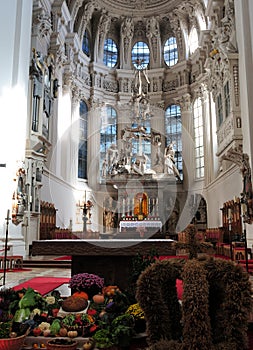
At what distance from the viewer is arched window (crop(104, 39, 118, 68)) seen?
903 inches

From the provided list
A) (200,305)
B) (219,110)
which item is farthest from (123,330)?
(219,110)

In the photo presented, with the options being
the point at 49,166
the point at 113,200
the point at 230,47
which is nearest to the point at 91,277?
the point at 230,47

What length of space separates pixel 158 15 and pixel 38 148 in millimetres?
14232

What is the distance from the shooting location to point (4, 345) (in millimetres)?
2725

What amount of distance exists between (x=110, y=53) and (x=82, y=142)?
6.81 metres

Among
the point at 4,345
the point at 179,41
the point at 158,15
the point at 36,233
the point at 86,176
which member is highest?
the point at 158,15

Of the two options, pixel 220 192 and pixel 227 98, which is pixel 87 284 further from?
pixel 220 192

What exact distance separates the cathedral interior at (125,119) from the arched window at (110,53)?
68mm

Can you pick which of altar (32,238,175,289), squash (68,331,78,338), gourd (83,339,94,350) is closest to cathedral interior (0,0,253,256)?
altar (32,238,175,289)

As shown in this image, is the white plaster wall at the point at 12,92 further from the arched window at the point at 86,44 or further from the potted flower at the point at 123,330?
the arched window at the point at 86,44

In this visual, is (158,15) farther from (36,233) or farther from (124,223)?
(36,233)

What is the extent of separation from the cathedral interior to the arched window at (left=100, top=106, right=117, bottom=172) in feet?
0.22

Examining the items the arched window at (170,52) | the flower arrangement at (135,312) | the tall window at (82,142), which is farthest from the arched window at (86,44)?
the flower arrangement at (135,312)

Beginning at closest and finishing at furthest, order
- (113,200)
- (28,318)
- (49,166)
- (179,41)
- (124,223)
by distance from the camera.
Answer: (28,318), (124,223), (49,166), (113,200), (179,41)
